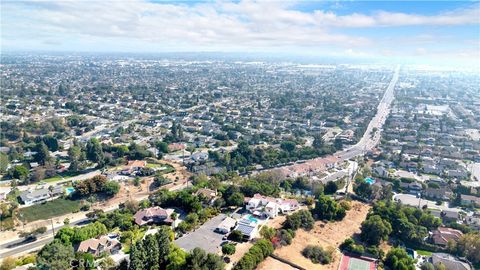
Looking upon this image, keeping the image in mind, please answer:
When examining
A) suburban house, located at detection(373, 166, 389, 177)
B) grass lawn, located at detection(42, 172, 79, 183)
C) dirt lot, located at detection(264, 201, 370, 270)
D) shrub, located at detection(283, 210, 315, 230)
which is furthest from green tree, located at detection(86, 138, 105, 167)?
suburban house, located at detection(373, 166, 389, 177)

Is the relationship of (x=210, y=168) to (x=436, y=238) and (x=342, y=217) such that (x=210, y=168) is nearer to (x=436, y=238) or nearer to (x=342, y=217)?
(x=342, y=217)

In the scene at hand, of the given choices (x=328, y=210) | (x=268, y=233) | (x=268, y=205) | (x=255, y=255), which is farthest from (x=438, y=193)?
(x=255, y=255)

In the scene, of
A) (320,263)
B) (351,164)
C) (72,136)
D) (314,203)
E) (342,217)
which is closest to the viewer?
(320,263)

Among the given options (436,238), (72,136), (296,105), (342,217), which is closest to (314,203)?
(342,217)

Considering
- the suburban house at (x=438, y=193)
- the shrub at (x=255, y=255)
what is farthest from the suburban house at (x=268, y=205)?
the suburban house at (x=438, y=193)

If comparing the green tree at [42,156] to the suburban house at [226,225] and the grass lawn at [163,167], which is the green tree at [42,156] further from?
the suburban house at [226,225]

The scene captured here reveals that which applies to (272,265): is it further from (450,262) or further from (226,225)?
(450,262)
